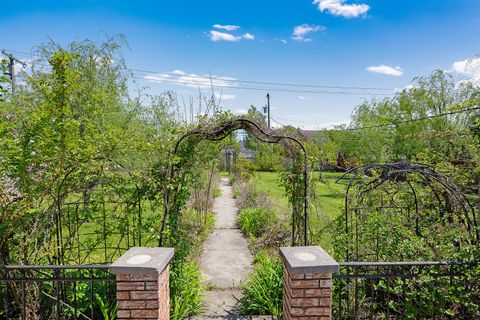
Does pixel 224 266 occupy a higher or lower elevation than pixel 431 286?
lower

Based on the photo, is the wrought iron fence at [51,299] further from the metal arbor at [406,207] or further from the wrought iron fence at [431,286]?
the metal arbor at [406,207]

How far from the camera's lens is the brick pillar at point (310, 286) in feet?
9.26

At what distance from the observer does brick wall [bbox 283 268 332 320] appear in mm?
2873

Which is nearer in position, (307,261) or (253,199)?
(307,261)

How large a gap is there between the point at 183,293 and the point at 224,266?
1.88m

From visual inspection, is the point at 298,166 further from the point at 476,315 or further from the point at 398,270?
the point at 476,315

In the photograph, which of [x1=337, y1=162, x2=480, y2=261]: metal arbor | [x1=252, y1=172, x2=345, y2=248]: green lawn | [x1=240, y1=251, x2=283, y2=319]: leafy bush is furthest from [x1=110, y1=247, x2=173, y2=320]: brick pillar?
[x1=252, y1=172, x2=345, y2=248]: green lawn

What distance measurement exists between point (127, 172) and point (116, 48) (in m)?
7.27

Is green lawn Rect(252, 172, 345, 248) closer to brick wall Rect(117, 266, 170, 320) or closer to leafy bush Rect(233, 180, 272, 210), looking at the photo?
leafy bush Rect(233, 180, 272, 210)

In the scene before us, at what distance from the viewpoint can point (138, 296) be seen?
2.80m

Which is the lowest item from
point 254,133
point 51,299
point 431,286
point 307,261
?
point 51,299

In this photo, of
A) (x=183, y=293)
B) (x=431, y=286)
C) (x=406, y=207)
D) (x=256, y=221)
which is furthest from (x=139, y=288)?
(x=256, y=221)

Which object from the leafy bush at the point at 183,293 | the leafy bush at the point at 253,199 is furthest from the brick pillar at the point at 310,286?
the leafy bush at the point at 253,199

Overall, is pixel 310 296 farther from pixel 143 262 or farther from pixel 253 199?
pixel 253 199
